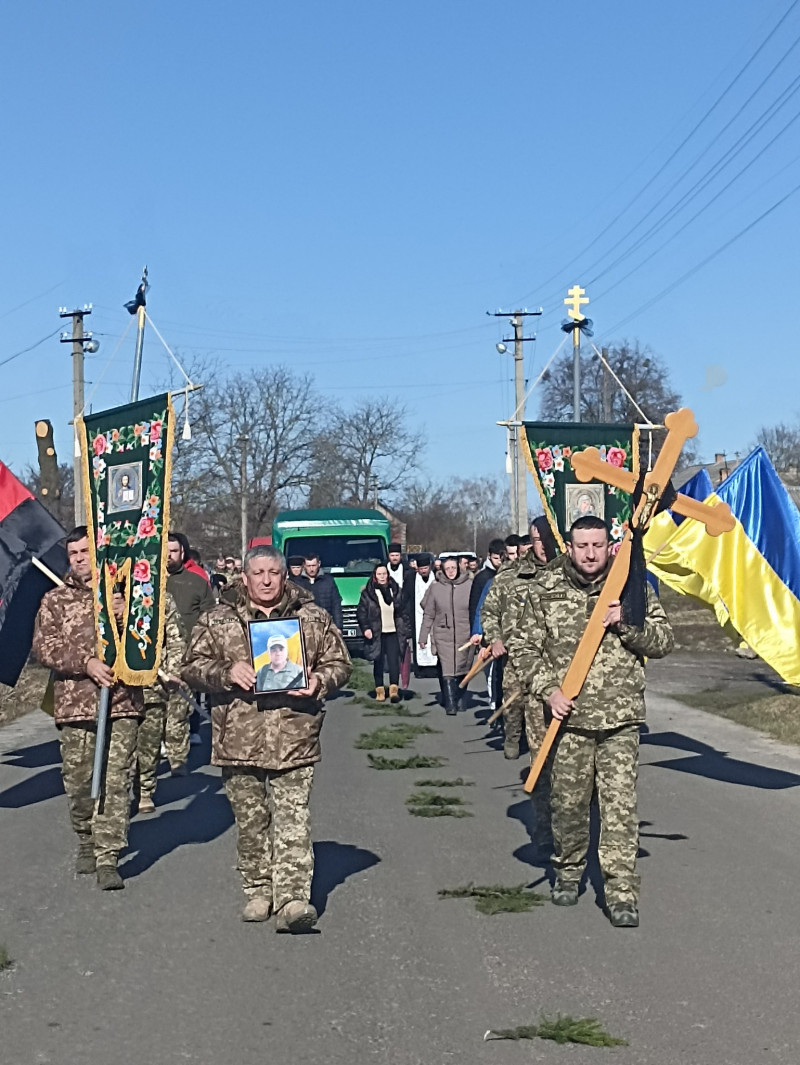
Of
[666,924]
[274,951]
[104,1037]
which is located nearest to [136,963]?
[274,951]

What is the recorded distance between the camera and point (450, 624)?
1739cm

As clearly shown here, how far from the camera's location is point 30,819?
10.3 m

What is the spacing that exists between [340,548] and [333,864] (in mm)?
21586

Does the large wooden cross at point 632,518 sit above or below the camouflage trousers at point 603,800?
above

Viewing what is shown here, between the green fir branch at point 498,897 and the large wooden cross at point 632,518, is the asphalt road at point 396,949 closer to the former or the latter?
the green fir branch at point 498,897

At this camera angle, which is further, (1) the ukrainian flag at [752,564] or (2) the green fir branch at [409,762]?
(2) the green fir branch at [409,762]

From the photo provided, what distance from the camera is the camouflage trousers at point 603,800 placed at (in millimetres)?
6906

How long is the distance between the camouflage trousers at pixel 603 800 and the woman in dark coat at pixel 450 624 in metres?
9.87

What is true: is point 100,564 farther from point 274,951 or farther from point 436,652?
point 436,652

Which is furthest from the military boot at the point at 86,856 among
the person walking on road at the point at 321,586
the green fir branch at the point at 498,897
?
the person walking on road at the point at 321,586

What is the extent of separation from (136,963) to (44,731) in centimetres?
1054

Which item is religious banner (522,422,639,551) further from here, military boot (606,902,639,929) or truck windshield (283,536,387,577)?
truck windshield (283,536,387,577)

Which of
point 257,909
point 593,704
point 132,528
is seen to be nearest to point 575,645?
point 593,704

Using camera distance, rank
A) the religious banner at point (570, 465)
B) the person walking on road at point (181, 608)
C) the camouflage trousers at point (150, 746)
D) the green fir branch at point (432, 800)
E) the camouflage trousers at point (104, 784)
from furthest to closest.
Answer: the person walking on road at point (181, 608)
the camouflage trousers at point (150, 746)
the green fir branch at point (432, 800)
the religious banner at point (570, 465)
the camouflage trousers at point (104, 784)
